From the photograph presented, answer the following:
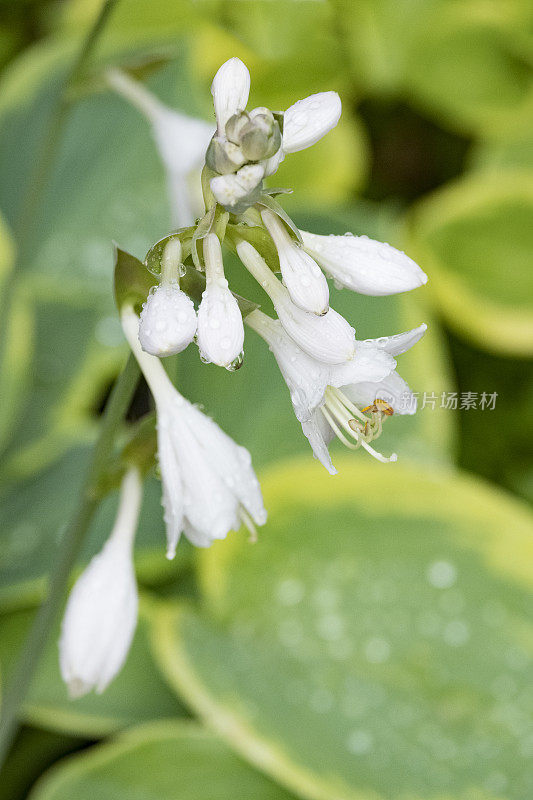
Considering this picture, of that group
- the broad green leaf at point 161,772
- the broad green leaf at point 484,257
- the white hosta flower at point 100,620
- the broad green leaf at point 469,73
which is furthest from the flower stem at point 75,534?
the broad green leaf at point 469,73

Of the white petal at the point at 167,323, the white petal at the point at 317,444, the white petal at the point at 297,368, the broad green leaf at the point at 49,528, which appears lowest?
the broad green leaf at the point at 49,528

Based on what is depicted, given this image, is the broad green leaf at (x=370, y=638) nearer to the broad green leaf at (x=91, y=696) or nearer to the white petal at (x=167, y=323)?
the broad green leaf at (x=91, y=696)

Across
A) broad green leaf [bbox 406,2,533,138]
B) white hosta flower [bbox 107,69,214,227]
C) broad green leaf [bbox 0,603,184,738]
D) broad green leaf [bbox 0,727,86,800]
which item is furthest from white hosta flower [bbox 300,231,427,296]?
broad green leaf [bbox 406,2,533,138]

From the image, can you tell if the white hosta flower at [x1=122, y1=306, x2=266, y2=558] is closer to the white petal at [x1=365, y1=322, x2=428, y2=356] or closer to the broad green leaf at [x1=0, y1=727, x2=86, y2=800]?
the white petal at [x1=365, y1=322, x2=428, y2=356]

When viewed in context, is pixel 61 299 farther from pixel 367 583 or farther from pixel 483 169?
pixel 483 169

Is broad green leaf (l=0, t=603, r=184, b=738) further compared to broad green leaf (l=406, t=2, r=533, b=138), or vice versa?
Result: broad green leaf (l=406, t=2, r=533, b=138)

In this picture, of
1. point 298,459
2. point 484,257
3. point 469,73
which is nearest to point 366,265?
point 298,459

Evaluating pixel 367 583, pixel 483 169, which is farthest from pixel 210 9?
pixel 367 583
